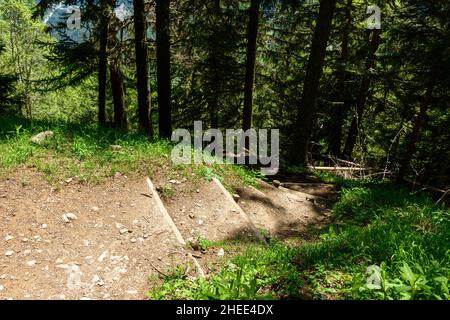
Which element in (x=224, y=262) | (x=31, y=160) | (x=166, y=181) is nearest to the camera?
(x=224, y=262)

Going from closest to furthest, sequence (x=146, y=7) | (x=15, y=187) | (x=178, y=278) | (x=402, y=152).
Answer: (x=178, y=278)
(x=15, y=187)
(x=146, y=7)
(x=402, y=152)

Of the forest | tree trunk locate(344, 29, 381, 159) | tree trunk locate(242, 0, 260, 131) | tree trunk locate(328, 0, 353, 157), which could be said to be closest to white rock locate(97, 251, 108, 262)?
the forest

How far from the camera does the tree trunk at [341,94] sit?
15844 mm

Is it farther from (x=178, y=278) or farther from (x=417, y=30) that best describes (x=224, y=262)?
(x=417, y=30)

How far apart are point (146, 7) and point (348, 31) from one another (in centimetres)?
928

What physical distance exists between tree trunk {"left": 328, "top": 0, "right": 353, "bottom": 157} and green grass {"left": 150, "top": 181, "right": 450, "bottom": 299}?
37.5ft

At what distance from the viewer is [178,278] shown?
480 centimetres

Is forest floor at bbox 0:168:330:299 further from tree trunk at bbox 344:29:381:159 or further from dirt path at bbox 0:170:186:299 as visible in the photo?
tree trunk at bbox 344:29:381:159

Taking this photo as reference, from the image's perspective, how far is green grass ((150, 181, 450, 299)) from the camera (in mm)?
3672

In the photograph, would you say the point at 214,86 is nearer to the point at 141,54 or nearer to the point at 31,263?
the point at 141,54

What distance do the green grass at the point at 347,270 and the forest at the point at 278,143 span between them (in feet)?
0.08

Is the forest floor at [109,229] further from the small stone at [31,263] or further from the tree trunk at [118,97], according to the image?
the tree trunk at [118,97]

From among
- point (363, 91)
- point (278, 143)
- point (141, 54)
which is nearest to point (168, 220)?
point (141, 54)
